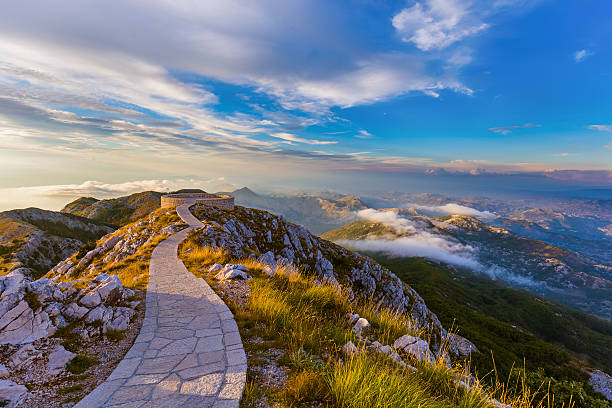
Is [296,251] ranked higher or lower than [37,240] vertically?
higher

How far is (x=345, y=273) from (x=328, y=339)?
4499cm

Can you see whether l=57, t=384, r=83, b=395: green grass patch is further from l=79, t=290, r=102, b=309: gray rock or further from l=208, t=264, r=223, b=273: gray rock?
l=208, t=264, r=223, b=273: gray rock

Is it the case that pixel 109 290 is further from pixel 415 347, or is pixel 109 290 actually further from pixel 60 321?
pixel 415 347

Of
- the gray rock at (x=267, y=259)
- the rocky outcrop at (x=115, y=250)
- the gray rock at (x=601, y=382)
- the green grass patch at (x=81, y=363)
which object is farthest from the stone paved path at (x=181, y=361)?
the gray rock at (x=601, y=382)

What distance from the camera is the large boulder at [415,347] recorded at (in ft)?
20.6

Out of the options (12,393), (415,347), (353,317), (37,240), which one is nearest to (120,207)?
(37,240)

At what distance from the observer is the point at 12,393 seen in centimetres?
443

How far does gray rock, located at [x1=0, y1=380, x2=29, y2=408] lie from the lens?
4.30 meters

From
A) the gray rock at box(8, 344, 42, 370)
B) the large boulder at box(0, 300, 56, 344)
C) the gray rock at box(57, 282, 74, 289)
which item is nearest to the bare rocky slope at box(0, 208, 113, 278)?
the gray rock at box(57, 282, 74, 289)

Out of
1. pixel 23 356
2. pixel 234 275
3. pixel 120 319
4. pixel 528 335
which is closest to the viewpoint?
pixel 23 356

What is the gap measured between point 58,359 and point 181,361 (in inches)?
106

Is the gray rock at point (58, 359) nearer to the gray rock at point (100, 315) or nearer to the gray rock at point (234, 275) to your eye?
the gray rock at point (100, 315)

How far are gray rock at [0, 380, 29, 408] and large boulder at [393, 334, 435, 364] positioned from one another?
310 inches

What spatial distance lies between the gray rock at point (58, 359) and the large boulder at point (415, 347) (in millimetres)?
7890
